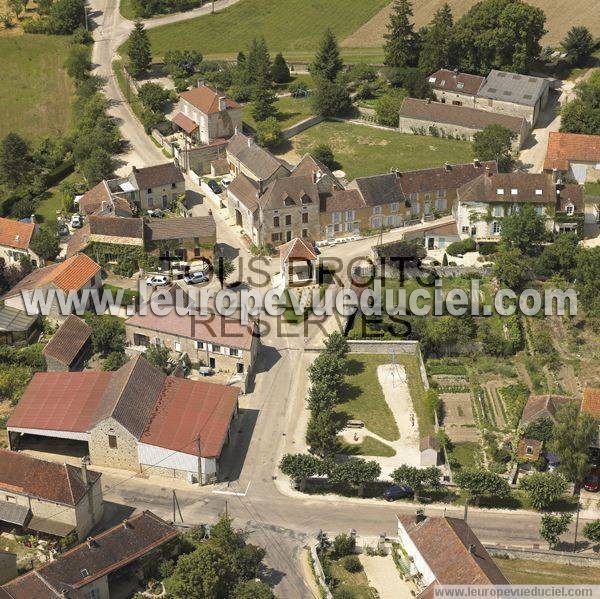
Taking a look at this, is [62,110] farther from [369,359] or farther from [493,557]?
[493,557]

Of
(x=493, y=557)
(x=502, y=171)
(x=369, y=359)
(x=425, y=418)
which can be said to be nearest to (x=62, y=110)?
(x=502, y=171)

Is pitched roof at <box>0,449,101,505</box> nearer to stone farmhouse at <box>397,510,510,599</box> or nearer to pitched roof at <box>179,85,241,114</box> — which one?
stone farmhouse at <box>397,510,510,599</box>

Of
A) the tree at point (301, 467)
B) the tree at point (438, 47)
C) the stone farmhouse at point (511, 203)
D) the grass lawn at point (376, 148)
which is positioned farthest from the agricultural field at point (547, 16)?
the tree at point (301, 467)

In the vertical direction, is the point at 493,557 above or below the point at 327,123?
below

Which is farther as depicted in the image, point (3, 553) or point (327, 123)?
point (327, 123)

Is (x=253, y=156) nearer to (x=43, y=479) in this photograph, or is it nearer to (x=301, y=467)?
(x=301, y=467)

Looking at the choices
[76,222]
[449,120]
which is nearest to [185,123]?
[76,222]
